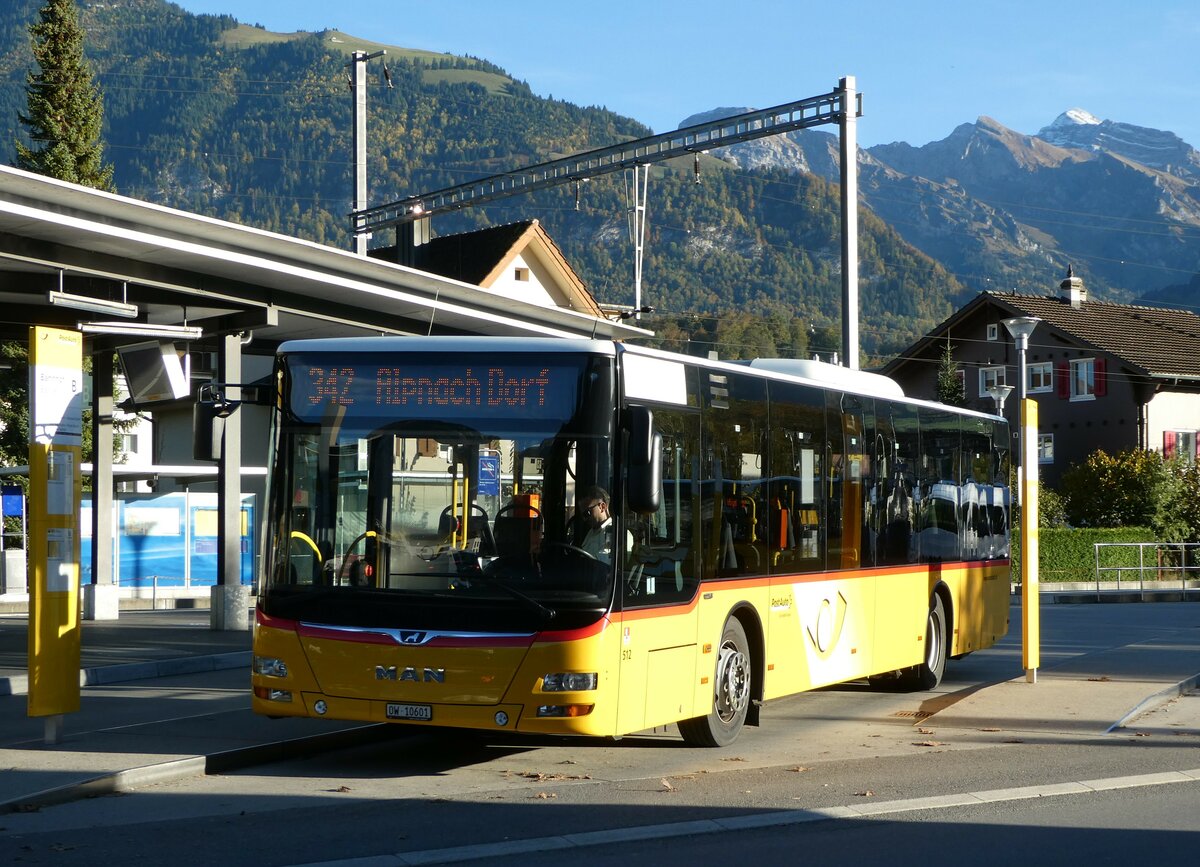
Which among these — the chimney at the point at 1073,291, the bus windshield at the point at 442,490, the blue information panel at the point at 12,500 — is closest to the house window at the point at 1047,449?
the chimney at the point at 1073,291

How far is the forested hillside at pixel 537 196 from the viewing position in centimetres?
13688

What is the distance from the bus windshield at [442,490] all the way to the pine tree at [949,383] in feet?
168

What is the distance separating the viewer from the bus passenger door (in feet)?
33.3

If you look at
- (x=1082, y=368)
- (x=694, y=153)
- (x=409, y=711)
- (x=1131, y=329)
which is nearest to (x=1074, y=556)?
(x=1082, y=368)

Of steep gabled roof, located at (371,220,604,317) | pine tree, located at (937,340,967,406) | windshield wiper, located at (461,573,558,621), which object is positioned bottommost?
windshield wiper, located at (461,573,558,621)

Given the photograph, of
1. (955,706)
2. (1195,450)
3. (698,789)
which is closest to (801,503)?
(955,706)

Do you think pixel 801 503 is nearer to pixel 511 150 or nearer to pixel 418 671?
pixel 418 671

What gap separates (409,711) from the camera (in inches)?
388

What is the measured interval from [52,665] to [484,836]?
3.87 m

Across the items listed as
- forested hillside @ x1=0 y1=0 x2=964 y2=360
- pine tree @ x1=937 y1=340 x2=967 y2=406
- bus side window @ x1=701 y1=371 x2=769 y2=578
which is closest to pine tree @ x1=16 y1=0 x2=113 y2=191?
pine tree @ x1=937 y1=340 x2=967 y2=406

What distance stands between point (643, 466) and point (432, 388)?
4.81 feet

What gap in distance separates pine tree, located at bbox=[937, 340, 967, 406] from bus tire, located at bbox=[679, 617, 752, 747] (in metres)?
49.1

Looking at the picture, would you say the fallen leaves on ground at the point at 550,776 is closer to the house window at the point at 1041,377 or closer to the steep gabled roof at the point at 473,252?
the steep gabled roof at the point at 473,252

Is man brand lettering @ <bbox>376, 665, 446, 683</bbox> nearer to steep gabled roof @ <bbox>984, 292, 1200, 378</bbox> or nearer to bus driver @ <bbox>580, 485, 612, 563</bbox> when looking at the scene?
bus driver @ <bbox>580, 485, 612, 563</bbox>
